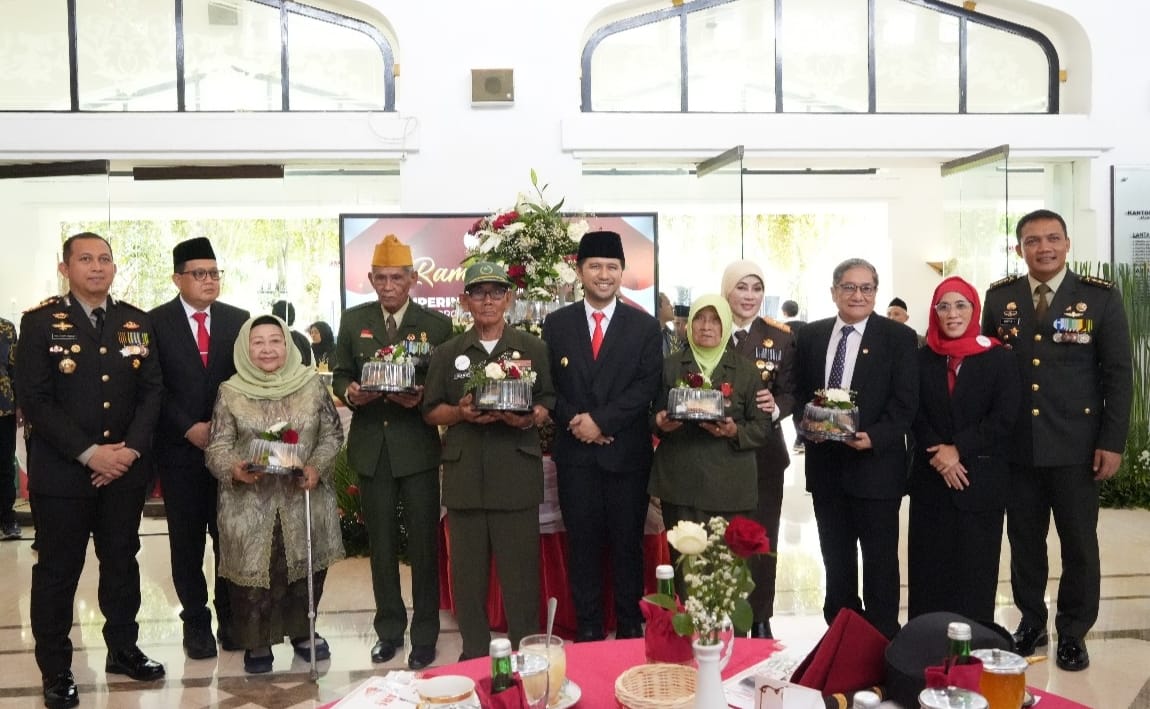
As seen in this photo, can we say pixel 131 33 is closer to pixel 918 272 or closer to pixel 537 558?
pixel 537 558

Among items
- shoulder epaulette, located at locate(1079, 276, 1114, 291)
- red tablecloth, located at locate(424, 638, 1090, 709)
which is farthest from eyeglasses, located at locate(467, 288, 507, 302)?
shoulder epaulette, located at locate(1079, 276, 1114, 291)

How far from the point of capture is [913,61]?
7.75 m

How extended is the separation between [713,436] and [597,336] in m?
0.64

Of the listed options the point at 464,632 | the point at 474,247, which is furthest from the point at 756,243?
the point at 464,632

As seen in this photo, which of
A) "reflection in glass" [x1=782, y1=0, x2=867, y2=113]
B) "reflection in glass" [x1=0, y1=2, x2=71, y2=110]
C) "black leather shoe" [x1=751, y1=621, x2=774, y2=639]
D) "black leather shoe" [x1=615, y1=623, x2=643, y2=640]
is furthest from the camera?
"reflection in glass" [x1=782, y1=0, x2=867, y2=113]

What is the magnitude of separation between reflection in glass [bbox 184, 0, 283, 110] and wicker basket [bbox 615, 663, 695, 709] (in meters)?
6.11

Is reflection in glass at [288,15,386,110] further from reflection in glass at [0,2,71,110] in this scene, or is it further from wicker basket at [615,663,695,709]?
wicker basket at [615,663,695,709]

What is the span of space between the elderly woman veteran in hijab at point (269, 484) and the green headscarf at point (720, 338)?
4.81ft

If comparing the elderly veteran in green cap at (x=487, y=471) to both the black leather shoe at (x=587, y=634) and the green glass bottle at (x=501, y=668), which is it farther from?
the green glass bottle at (x=501, y=668)

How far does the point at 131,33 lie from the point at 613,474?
532 centimetres

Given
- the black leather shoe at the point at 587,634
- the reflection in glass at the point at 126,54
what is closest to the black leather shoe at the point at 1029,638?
the black leather shoe at the point at 587,634

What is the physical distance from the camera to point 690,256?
936 centimetres

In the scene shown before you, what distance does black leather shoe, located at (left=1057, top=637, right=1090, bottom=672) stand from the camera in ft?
13.1

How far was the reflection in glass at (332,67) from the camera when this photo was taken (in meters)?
7.20
